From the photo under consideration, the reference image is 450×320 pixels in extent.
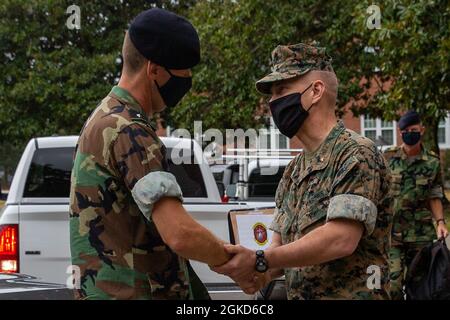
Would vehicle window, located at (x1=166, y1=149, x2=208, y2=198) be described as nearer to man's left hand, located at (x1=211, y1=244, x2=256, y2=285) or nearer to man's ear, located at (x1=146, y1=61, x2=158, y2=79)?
man's left hand, located at (x1=211, y1=244, x2=256, y2=285)

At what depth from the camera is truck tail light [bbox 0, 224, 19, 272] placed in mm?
5809

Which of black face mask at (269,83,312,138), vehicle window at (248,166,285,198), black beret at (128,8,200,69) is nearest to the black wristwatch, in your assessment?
black face mask at (269,83,312,138)

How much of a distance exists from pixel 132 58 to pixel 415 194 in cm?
435

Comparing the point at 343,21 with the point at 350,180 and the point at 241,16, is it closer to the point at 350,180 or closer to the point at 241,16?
the point at 241,16

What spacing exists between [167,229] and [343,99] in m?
18.1

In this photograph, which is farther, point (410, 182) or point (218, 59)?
point (218, 59)

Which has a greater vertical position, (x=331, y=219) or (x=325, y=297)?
(x=331, y=219)

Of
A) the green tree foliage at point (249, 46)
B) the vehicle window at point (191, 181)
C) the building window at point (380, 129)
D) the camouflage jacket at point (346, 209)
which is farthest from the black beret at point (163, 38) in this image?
the building window at point (380, 129)

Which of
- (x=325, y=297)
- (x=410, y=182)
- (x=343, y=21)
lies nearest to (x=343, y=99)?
(x=343, y=21)

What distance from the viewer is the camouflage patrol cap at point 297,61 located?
3117mm

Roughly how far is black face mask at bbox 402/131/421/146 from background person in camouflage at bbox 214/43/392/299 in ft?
11.8

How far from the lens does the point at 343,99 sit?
20.2m

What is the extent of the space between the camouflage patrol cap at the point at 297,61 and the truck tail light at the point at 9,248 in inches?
131

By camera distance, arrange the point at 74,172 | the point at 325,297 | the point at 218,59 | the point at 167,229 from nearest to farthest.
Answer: the point at 167,229 → the point at 74,172 → the point at 325,297 → the point at 218,59
